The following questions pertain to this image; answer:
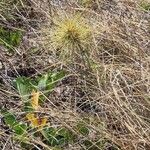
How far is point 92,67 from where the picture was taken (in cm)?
191

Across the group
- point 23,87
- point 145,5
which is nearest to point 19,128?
Result: point 23,87

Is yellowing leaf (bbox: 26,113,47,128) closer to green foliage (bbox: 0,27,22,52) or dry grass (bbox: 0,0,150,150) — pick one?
dry grass (bbox: 0,0,150,150)

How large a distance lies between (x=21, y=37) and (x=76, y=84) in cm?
41

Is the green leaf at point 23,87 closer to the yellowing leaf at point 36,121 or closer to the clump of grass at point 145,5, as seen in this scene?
the yellowing leaf at point 36,121

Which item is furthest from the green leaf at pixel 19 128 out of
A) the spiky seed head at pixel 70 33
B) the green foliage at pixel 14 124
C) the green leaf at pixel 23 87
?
the spiky seed head at pixel 70 33

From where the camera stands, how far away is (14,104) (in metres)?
1.77

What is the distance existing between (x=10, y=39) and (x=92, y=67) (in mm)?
417

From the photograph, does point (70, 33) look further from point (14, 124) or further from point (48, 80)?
point (14, 124)

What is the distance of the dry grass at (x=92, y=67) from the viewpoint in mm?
1626

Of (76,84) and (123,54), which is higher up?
(123,54)

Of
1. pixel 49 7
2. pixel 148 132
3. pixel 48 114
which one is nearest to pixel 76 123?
pixel 48 114

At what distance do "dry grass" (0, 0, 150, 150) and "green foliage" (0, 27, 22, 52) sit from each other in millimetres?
29

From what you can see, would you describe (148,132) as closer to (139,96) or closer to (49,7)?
(139,96)

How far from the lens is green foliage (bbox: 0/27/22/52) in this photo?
2.07 meters
